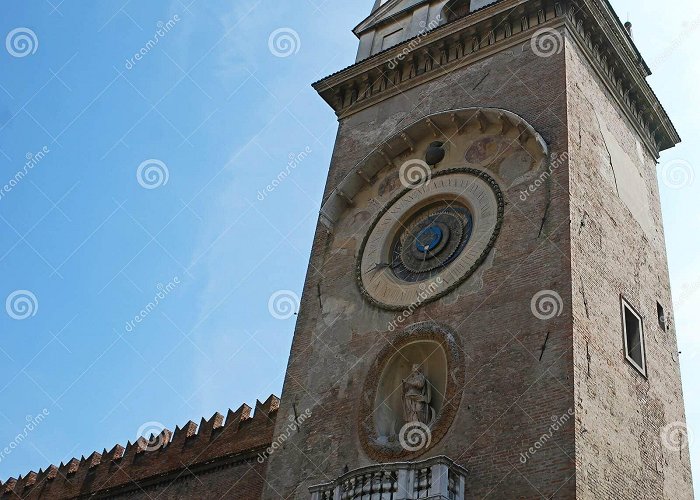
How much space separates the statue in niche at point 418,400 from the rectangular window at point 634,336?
10.6 ft

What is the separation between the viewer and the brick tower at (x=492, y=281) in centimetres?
1134

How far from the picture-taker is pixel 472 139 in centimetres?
1498

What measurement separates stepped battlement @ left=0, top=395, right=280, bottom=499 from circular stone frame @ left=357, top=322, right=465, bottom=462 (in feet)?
13.6

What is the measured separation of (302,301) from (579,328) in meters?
5.46

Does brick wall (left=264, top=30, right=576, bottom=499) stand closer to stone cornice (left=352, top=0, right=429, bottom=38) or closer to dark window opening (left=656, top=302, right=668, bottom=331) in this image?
stone cornice (left=352, top=0, right=429, bottom=38)

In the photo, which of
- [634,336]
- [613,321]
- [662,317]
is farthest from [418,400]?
[662,317]

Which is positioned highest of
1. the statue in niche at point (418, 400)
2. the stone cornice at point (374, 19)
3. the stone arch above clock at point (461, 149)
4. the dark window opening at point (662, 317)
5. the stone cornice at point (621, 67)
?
the stone cornice at point (374, 19)

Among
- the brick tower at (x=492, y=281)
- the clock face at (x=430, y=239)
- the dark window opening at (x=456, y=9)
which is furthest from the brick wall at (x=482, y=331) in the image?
the dark window opening at (x=456, y=9)

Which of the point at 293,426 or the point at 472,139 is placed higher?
the point at 472,139

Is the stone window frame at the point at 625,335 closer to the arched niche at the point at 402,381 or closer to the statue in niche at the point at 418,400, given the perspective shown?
the arched niche at the point at 402,381

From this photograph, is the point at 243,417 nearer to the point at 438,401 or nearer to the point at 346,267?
the point at 346,267

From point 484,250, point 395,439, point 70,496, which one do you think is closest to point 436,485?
point 395,439

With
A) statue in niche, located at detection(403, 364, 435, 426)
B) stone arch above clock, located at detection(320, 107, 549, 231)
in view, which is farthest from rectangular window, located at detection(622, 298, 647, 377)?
statue in niche, located at detection(403, 364, 435, 426)

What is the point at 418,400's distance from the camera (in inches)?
495
